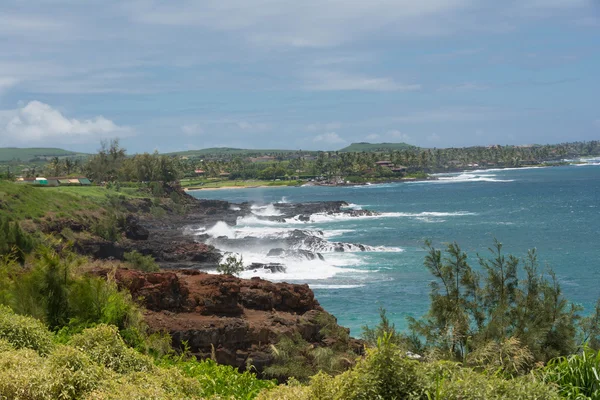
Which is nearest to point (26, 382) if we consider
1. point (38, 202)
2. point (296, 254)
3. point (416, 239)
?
point (296, 254)

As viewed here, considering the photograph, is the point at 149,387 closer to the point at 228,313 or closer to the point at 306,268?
the point at 228,313

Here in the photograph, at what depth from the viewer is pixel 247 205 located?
93.5 metres

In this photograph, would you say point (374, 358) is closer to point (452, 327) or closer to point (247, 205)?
point (452, 327)

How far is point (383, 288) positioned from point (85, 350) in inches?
1195

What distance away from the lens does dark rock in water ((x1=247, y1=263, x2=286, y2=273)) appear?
1716 inches

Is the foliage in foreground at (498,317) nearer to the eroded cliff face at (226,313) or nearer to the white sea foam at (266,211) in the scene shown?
the eroded cliff face at (226,313)

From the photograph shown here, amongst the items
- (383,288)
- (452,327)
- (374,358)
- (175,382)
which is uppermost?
(374,358)

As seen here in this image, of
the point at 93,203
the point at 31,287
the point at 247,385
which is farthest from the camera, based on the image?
the point at 93,203

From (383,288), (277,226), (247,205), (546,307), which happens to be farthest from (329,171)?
(546,307)

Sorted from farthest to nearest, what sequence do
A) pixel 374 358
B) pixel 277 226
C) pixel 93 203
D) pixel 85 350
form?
pixel 277 226
pixel 93 203
pixel 85 350
pixel 374 358

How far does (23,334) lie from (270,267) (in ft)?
115

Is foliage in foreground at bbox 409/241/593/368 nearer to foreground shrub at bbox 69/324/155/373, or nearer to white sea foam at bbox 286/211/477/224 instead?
foreground shrub at bbox 69/324/155/373

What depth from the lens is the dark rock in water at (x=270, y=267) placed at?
43.6 metres

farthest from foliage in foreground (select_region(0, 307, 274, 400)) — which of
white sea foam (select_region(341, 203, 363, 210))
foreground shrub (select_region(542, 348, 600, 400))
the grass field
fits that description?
the grass field
